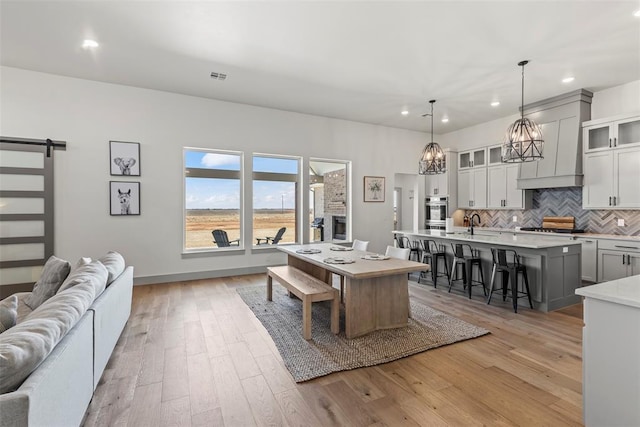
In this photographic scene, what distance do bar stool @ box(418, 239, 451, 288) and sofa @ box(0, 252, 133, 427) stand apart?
442cm

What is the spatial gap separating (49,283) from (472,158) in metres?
7.90

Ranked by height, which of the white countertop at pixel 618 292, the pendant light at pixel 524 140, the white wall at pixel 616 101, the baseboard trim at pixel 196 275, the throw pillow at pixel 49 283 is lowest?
the baseboard trim at pixel 196 275

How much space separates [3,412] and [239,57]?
4.04m

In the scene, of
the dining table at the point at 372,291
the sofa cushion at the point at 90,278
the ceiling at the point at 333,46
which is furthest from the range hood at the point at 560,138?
the sofa cushion at the point at 90,278

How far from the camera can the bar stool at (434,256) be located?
16.6 feet

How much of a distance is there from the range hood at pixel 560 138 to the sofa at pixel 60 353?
6880 mm

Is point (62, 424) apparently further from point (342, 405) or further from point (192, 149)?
point (192, 149)

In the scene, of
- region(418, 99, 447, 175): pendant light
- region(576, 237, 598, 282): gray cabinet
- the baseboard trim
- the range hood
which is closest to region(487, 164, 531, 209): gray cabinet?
the range hood

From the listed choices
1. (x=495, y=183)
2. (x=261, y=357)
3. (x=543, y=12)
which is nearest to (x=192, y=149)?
(x=261, y=357)

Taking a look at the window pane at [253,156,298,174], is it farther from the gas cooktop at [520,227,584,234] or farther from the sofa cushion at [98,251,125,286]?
the gas cooktop at [520,227,584,234]

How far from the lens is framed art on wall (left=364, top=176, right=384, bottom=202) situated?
7324mm

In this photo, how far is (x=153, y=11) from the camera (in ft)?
10.1

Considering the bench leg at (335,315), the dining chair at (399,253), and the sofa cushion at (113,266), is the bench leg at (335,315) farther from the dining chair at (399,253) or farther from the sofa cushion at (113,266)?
the sofa cushion at (113,266)

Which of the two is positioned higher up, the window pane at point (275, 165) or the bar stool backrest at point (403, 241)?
the window pane at point (275, 165)
